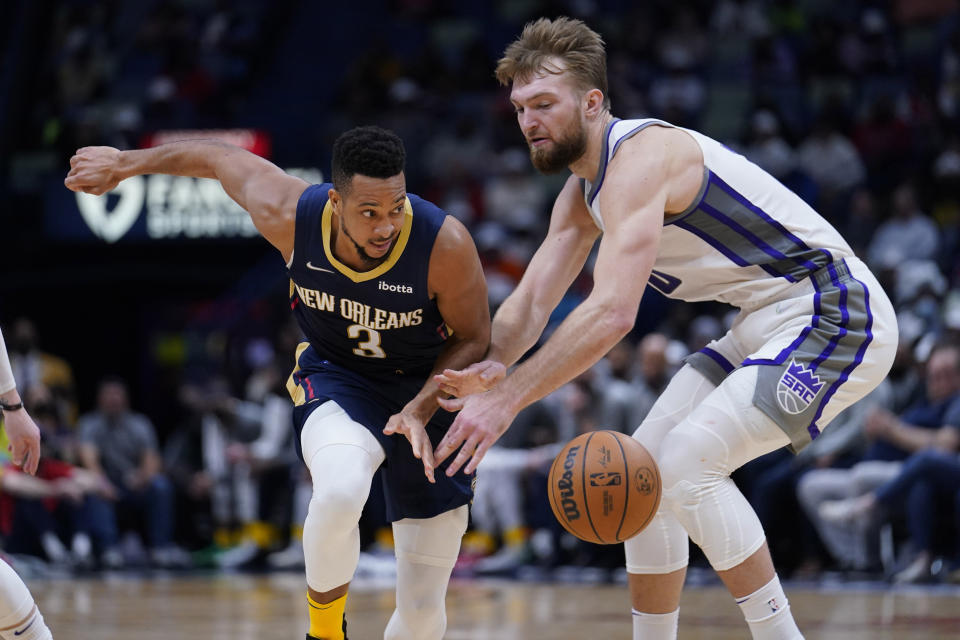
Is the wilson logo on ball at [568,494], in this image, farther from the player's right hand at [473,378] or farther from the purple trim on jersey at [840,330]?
the purple trim on jersey at [840,330]

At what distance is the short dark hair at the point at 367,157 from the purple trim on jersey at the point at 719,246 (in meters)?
0.98

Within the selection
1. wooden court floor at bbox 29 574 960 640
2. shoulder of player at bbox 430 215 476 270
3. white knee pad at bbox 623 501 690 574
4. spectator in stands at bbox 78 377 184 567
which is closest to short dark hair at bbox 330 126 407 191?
shoulder of player at bbox 430 215 476 270

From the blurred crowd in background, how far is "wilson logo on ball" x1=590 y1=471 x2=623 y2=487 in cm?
507

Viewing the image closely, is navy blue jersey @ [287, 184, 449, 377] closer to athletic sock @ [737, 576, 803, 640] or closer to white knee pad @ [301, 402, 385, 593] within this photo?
white knee pad @ [301, 402, 385, 593]

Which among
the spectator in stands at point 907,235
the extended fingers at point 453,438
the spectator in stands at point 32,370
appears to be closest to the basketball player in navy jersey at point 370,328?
the extended fingers at point 453,438

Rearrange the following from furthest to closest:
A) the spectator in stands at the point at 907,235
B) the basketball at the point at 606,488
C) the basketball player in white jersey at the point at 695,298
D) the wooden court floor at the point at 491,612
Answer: the spectator in stands at the point at 907,235 → the wooden court floor at the point at 491,612 → the basketball at the point at 606,488 → the basketball player in white jersey at the point at 695,298

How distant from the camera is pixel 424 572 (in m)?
4.64

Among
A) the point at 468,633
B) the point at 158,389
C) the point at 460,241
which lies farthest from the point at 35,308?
the point at 460,241

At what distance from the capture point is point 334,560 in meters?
4.41

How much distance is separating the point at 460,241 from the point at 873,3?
38.9 feet

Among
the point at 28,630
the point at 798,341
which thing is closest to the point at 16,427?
the point at 28,630

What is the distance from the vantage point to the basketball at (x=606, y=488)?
411 centimetres

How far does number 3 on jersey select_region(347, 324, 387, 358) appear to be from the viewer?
4672 millimetres

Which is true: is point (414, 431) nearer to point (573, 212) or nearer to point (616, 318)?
→ point (616, 318)
